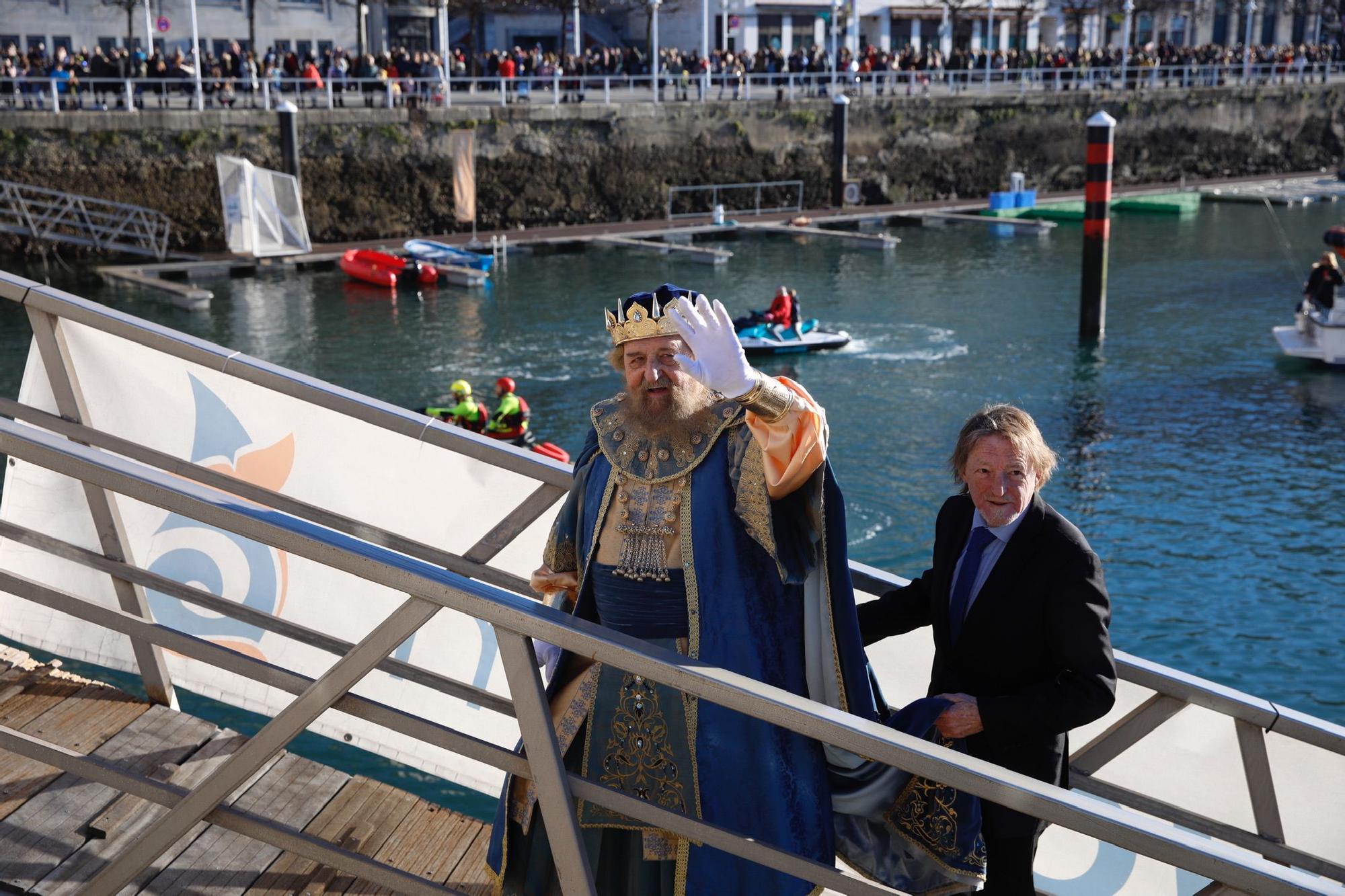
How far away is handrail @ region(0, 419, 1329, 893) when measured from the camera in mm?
2188

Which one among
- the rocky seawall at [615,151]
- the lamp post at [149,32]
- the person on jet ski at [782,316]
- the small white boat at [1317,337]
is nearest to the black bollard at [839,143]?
the rocky seawall at [615,151]

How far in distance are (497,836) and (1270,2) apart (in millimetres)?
75180

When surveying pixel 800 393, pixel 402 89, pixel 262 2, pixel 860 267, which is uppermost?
pixel 262 2

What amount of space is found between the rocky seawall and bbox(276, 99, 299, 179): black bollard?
47 cm

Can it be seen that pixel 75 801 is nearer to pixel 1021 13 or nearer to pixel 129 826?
pixel 129 826

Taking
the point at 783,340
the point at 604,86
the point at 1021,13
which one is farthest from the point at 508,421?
the point at 1021,13

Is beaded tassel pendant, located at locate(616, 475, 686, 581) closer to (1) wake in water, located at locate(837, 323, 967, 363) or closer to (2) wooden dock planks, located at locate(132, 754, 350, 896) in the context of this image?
(2) wooden dock planks, located at locate(132, 754, 350, 896)

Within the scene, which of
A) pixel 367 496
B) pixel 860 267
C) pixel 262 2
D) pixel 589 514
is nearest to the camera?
pixel 589 514

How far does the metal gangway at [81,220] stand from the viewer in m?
29.8

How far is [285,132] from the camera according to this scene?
32312 millimetres

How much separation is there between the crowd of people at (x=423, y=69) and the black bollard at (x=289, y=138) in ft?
5.52

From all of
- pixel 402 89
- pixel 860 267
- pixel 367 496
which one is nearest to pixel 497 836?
pixel 367 496

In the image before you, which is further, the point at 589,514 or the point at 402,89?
the point at 402,89

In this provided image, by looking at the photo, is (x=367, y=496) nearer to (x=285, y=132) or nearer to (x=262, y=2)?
(x=285, y=132)
